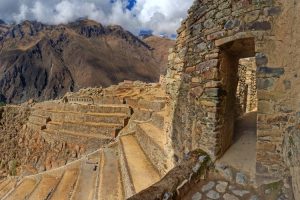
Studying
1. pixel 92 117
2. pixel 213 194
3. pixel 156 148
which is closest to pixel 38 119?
pixel 92 117

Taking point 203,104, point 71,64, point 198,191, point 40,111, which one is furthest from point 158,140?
point 71,64

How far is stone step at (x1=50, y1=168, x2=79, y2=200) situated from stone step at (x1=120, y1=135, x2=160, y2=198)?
6.58 feet

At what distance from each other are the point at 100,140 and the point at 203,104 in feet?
41.6

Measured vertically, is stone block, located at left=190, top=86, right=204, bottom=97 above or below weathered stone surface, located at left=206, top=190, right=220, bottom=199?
above

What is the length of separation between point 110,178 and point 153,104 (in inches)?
307

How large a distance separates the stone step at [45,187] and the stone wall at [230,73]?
5.96 m

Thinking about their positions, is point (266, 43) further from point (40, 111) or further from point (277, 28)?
point (40, 111)

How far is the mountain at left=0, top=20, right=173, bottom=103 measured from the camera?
98.4 m

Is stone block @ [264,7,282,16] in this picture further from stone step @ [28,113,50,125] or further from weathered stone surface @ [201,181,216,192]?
stone step @ [28,113,50,125]

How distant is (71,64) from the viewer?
109 m

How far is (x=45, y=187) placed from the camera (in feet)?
34.2

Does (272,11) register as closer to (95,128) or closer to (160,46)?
(95,128)

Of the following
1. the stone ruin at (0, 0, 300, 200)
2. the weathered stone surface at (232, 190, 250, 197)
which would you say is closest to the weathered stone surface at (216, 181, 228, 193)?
the stone ruin at (0, 0, 300, 200)

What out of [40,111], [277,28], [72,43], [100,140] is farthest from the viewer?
[72,43]
